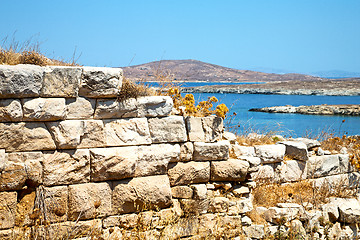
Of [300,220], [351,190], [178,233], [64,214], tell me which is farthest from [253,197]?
[64,214]

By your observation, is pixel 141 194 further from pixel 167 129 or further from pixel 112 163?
pixel 167 129

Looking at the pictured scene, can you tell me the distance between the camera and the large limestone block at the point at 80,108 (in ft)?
18.0

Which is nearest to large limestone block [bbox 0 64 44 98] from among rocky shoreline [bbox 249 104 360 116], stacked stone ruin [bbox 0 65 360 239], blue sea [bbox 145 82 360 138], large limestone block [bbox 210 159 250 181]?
stacked stone ruin [bbox 0 65 360 239]

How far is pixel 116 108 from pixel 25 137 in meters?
1.41

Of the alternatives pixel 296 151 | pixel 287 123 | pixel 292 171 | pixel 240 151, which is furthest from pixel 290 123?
pixel 240 151

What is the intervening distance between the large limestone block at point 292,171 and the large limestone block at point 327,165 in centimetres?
19

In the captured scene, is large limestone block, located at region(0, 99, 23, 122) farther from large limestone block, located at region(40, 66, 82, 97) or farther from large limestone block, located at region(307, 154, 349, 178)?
large limestone block, located at region(307, 154, 349, 178)

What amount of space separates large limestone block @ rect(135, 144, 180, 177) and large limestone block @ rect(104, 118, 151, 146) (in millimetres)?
165

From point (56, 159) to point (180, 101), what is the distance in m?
2.66

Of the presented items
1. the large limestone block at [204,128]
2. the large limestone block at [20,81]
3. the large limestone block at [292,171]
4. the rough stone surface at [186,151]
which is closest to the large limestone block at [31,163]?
the large limestone block at [20,81]

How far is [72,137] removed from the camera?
5426mm

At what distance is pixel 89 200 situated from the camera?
5570 millimetres

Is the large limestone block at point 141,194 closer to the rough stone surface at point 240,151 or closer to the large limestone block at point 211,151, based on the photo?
the large limestone block at point 211,151

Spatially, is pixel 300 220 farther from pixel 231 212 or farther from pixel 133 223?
pixel 133 223
